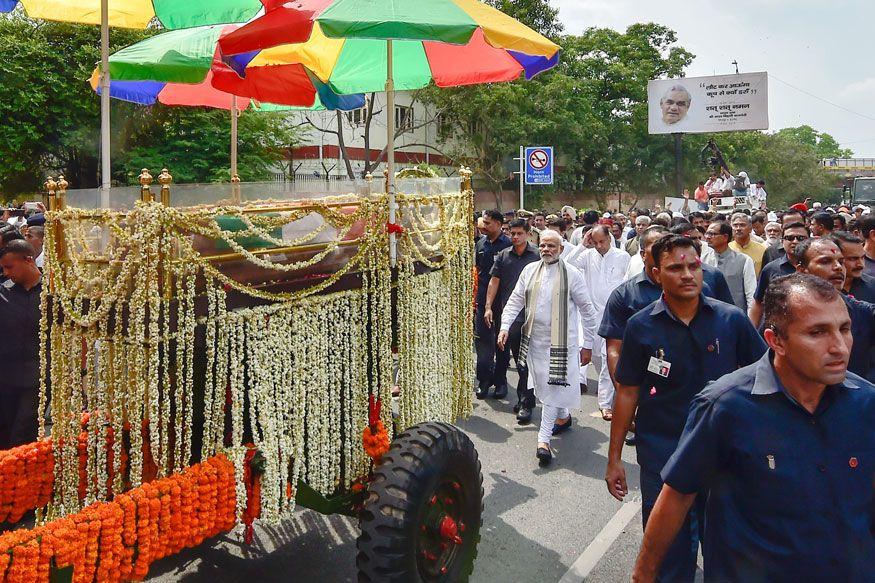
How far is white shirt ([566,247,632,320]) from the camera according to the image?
831cm

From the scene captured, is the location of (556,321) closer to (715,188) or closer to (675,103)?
(715,188)

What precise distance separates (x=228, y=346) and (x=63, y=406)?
85 centimetres

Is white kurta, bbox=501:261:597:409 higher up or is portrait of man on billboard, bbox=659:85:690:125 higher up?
portrait of man on billboard, bbox=659:85:690:125

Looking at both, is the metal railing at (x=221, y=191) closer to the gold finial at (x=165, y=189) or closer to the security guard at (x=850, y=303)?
the gold finial at (x=165, y=189)

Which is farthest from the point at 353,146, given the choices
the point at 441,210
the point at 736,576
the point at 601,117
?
the point at 736,576

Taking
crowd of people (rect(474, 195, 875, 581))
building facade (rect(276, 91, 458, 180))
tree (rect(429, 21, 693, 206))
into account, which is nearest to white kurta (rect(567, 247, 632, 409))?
crowd of people (rect(474, 195, 875, 581))

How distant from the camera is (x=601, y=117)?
36.7 meters

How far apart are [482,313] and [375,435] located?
493cm

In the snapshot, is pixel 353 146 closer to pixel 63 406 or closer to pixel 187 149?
pixel 187 149

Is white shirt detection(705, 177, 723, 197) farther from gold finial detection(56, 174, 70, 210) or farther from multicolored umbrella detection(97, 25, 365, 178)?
gold finial detection(56, 174, 70, 210)

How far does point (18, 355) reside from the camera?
4.67 metres

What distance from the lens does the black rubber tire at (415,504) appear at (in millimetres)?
3318

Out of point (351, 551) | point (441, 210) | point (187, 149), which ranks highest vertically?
point (187, 149)

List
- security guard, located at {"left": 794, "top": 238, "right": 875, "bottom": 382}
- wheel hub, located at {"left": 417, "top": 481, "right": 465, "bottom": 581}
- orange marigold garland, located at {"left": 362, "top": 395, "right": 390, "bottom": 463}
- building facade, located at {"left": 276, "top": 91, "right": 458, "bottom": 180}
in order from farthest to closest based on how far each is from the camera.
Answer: building facade, located at {"left": 276, "top": 91, "right": 458, "bottom": 180} < security guard, located at {"left": 794, "top": 238, "right": 875, "bottom": 382} < orange marigold garland, located at {"left": 362, "top": 395, "right": 390, "bottom": 463} < wheel hub, located at {"left": 417, "top": 481, "right": 465, "bottom": 581}
